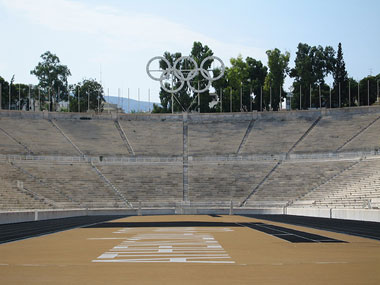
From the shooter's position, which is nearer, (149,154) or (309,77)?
(149,154)

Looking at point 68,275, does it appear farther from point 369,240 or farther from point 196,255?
point 369,240

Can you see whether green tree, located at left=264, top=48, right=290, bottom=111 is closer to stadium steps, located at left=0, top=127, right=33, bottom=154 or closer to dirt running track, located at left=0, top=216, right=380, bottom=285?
stadium steps, located at left=0, top=127, right=33, bottom=154

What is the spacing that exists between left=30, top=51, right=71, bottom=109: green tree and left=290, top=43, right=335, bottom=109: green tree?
44.0m

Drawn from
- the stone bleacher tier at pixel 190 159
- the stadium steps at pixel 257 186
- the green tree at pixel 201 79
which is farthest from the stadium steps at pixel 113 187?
the green tree at pixel 201 79

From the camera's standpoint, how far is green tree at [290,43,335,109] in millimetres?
103375

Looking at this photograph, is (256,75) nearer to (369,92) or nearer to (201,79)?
(201,79)

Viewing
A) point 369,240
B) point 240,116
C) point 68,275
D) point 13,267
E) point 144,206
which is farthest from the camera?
point 240,116

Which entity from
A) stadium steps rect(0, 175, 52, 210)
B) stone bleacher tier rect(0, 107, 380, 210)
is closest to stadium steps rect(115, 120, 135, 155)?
stone bleacher tier rect(0, 107, 380, 210)

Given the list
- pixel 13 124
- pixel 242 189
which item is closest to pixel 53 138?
pixel 13 124

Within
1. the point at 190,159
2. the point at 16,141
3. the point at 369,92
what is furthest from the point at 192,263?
the point at 369,92

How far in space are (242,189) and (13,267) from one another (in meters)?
50.8

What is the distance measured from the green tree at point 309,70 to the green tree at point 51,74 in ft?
144

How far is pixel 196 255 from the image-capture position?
14.7m

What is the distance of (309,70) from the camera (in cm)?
10419
